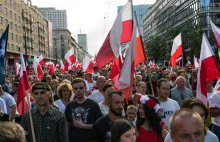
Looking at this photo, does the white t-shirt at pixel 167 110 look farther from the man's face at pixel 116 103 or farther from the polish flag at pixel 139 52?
the polish flag at pixel 139 52

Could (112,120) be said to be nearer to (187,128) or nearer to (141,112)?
(141,112)

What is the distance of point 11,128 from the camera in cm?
180

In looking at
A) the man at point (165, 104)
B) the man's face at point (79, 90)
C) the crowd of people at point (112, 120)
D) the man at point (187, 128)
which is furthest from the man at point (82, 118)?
the man at point (187, 128)

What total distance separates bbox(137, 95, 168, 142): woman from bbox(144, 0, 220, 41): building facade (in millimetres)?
55234

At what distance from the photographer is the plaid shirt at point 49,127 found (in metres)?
4.47

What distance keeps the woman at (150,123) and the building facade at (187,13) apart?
55.2m

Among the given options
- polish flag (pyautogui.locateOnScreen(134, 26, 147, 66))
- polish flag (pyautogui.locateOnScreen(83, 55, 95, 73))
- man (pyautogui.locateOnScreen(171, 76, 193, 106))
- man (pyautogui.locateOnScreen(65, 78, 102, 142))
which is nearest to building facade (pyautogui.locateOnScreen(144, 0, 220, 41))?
polish flag (pyautogui.locateOnScreen(83, 55, 95, 73))

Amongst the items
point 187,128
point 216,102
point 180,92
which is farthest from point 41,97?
point 180,92

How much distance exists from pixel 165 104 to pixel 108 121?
5.19 ft

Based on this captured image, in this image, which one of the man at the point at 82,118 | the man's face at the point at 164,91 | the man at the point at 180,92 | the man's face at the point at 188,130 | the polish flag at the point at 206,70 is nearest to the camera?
the man's face at the point at 188,130

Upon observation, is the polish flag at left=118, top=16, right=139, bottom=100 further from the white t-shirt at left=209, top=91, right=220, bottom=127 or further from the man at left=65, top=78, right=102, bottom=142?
the white t-shirt at left=209, top=91, right=220, bottom=127

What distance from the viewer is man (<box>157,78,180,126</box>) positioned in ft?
18.0

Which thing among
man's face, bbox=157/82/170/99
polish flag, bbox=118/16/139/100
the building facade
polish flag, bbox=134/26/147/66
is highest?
the building facade

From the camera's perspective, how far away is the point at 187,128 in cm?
261
